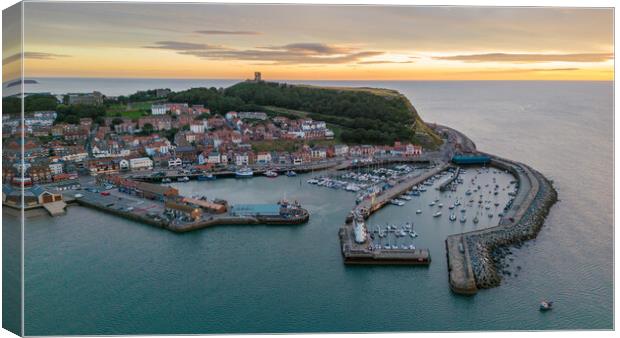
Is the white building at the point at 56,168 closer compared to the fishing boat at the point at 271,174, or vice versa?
the white building at the point at 56,168

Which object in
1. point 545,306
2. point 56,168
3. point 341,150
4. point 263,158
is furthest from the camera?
point 341,150

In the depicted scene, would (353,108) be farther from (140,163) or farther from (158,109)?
(140,163)

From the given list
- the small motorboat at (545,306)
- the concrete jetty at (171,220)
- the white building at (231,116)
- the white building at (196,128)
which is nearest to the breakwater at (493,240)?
the small motorboat at (545,306)

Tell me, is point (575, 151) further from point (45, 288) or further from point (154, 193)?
point (45, 288)

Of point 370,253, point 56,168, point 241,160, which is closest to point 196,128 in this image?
point 241,160

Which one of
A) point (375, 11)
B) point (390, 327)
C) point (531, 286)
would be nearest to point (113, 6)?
point (375, 11)

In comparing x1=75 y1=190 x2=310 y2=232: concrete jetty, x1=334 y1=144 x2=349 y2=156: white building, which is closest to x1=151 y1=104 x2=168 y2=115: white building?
x1=334 y1=144 x2=349 y2=156: white building

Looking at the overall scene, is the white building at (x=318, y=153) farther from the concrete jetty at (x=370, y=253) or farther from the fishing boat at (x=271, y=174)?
the concrete jetty at (x=370, y=253)
